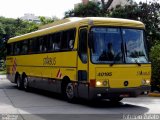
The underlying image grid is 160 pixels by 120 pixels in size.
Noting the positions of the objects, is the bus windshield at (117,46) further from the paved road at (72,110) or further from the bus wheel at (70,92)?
the bus wheel at (70,92)

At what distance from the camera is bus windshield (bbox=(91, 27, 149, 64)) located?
1446 centimetres

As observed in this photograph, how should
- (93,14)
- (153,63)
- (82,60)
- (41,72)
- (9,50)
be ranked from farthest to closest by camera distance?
(93,14) → (9,50) → (153,63) → (41,72) → (82,60)

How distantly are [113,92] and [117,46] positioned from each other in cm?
166

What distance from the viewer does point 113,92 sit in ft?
46.9

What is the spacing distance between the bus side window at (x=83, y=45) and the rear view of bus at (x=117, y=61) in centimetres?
40

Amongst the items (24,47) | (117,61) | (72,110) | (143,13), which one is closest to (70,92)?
(72,110)

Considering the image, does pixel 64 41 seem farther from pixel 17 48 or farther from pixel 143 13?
pixel 143 13

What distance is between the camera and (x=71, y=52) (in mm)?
16078

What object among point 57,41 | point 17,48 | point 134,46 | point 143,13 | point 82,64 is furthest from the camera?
point 143,13

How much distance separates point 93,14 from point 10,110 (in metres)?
21.3

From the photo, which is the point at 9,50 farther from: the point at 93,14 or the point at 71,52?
the point at 71,52

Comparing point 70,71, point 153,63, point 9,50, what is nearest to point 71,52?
point 70,71

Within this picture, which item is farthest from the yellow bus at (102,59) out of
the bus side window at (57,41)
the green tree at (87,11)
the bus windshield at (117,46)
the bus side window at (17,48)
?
the green tree at (87,11)

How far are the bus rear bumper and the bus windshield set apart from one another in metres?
0.96
